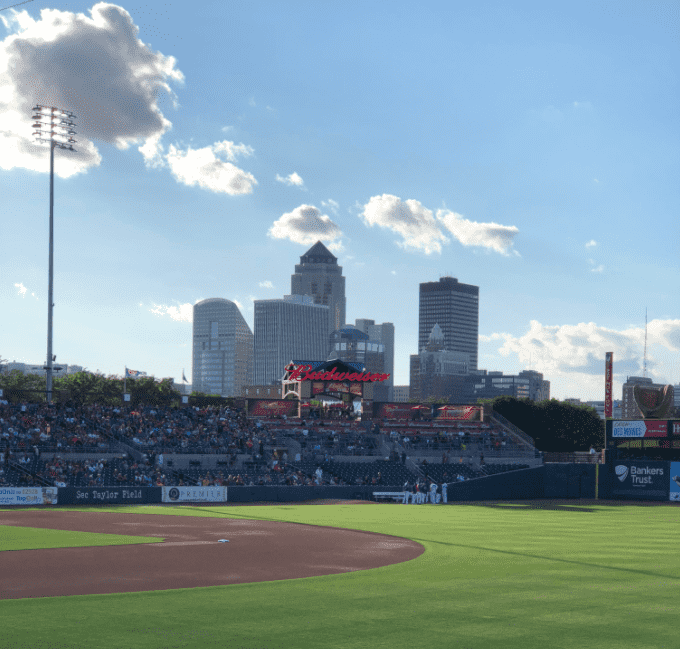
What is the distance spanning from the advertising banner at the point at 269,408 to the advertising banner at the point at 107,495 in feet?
121

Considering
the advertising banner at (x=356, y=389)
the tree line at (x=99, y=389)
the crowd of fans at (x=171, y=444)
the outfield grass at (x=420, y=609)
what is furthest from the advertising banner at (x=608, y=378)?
the tree line at (x=99, y=389)

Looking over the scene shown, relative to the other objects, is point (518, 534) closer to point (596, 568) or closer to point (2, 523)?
point (596, 568)

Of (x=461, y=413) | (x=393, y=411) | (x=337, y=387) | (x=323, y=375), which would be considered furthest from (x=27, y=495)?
(x=461, y=413)

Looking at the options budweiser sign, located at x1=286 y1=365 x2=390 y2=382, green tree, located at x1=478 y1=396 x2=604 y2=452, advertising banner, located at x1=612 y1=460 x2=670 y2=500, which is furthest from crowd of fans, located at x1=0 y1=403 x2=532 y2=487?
green tree, located at x1=478 y1=396 x2=604 y2=452

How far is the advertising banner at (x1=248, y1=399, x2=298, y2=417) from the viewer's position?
87.8 metres

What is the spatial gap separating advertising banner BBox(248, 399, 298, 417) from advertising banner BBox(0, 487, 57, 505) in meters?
40.2

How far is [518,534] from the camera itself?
32.4 meters

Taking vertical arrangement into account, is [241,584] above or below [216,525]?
above

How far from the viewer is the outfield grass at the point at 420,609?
12695 millimetres

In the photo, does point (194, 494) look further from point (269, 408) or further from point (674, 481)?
point (269, 408)

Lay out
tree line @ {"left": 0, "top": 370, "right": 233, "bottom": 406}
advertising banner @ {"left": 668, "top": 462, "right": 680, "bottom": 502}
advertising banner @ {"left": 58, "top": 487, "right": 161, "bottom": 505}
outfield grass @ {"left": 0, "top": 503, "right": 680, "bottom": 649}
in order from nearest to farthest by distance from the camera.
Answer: outfield grass @ {"left": 0, "top": 503, "right": 680, "bottom": 649} < advertising banner @ {"left": 58, "top": 487, "right": 161, "bottom": 505} < advertising banner @ {"left": 668, "top": 462, "right": 680, "bottom": 502} < tree line @ {"left": 0, "top": 370, "right": 233, "bottom": 406}

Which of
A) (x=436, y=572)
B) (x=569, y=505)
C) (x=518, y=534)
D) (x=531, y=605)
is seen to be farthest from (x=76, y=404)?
(x=531, y=605)

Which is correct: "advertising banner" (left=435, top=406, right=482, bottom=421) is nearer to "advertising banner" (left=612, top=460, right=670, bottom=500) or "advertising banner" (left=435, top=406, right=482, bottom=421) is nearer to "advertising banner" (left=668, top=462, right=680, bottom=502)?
"advertising banner" (left=612, top=460, right=670, bottom=500)

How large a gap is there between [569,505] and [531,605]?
41.5 m
